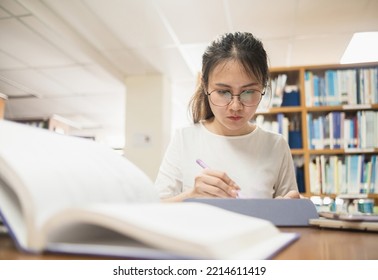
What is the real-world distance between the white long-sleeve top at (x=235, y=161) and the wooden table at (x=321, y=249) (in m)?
0.55

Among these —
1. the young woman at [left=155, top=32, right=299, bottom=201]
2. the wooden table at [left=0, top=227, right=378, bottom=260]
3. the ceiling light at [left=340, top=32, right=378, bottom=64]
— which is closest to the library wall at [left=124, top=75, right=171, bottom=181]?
the ceiling light at [left=340, top=32, right=378, bottom=64]

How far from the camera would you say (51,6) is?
202cm

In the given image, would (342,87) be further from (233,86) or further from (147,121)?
(147,121)

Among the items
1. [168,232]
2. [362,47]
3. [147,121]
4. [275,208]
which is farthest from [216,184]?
[147,121]

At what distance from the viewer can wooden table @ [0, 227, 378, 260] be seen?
0.28 m

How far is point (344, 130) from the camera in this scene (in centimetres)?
202

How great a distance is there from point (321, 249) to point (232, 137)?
0.73 meters

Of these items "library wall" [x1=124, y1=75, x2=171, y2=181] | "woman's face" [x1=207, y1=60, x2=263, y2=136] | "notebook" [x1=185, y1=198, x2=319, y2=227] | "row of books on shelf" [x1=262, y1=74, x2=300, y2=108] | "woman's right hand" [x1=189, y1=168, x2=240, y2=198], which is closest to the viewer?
"notebook" [x1=185, y1=198, x2=319, y2=227]

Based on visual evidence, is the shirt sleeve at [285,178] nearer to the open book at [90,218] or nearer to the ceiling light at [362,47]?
the open book at [90,218]

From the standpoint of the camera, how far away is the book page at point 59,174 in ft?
0.93

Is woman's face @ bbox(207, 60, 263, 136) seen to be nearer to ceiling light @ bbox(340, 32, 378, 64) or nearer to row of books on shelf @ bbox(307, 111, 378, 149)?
row of books on shelf @ bbox(307, 111, 378, 149)

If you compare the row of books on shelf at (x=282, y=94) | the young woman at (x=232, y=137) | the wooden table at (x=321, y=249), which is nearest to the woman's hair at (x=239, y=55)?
the young woman at (x=232, y=137)
